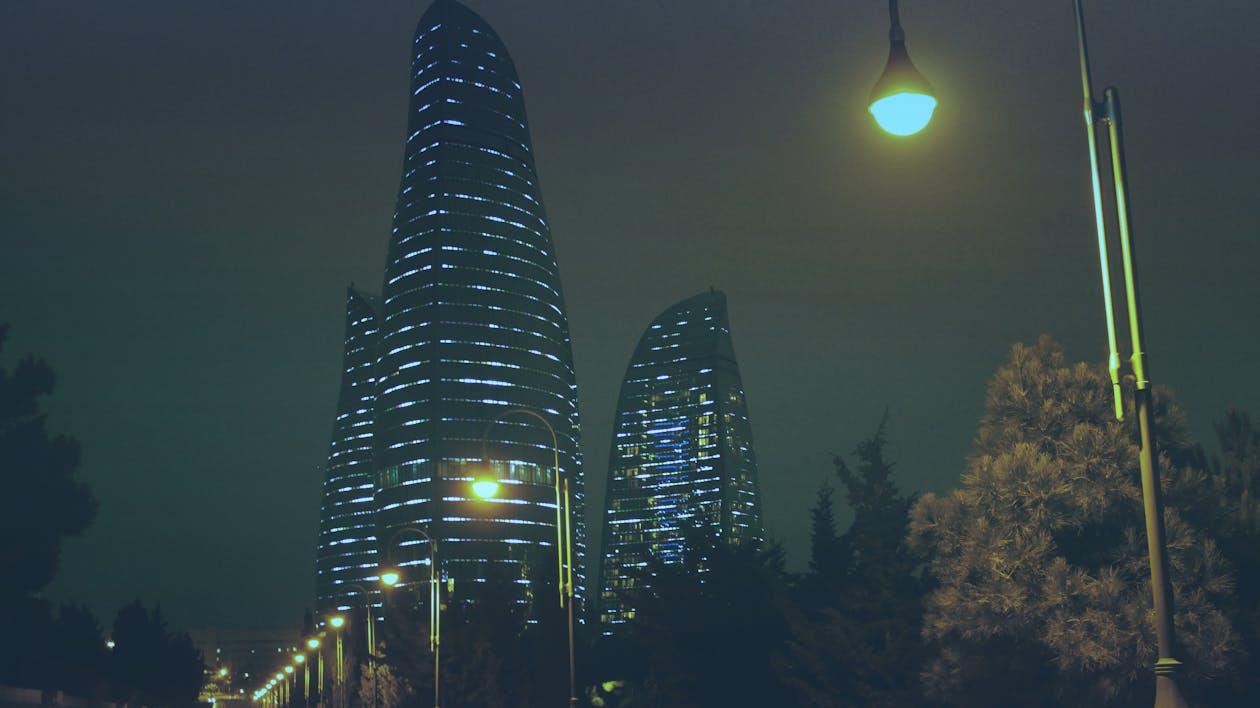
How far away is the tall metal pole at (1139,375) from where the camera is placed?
40.3 ft

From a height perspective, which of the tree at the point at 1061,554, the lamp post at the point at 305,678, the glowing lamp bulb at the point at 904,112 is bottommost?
the lamp post at the point at 305,678

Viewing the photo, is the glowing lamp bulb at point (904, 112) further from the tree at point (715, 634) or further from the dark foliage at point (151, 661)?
the dark foliage at point (151, 661)

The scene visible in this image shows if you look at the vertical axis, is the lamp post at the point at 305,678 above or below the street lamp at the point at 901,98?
below

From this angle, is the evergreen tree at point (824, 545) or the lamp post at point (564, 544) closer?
the lamp post at point (564, 544)

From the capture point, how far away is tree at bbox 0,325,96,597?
43844 mm

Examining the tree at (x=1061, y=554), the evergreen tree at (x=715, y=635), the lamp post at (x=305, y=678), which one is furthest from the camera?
the lamp post at (x=305, y=678)

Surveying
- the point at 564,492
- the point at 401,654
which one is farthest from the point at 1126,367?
the point at 401,654

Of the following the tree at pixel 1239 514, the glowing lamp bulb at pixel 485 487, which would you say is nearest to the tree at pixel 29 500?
the glowing lamp bulb at pixel 485 487

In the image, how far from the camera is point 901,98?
39.4ft

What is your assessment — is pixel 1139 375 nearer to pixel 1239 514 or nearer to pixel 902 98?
pixel 902 98

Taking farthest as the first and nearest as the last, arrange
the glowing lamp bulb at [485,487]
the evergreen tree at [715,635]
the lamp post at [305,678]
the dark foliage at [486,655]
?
the lamp post at [305,678] → the dark foliage at [486,655] → the evergreen tree at [715,635] → the glowing lamp bulb at [485,487]

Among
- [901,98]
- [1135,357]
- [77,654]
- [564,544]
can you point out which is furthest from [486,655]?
[901,98]

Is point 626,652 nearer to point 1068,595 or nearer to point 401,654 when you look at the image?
point 401,654

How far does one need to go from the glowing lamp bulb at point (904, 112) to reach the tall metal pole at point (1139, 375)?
248cm
